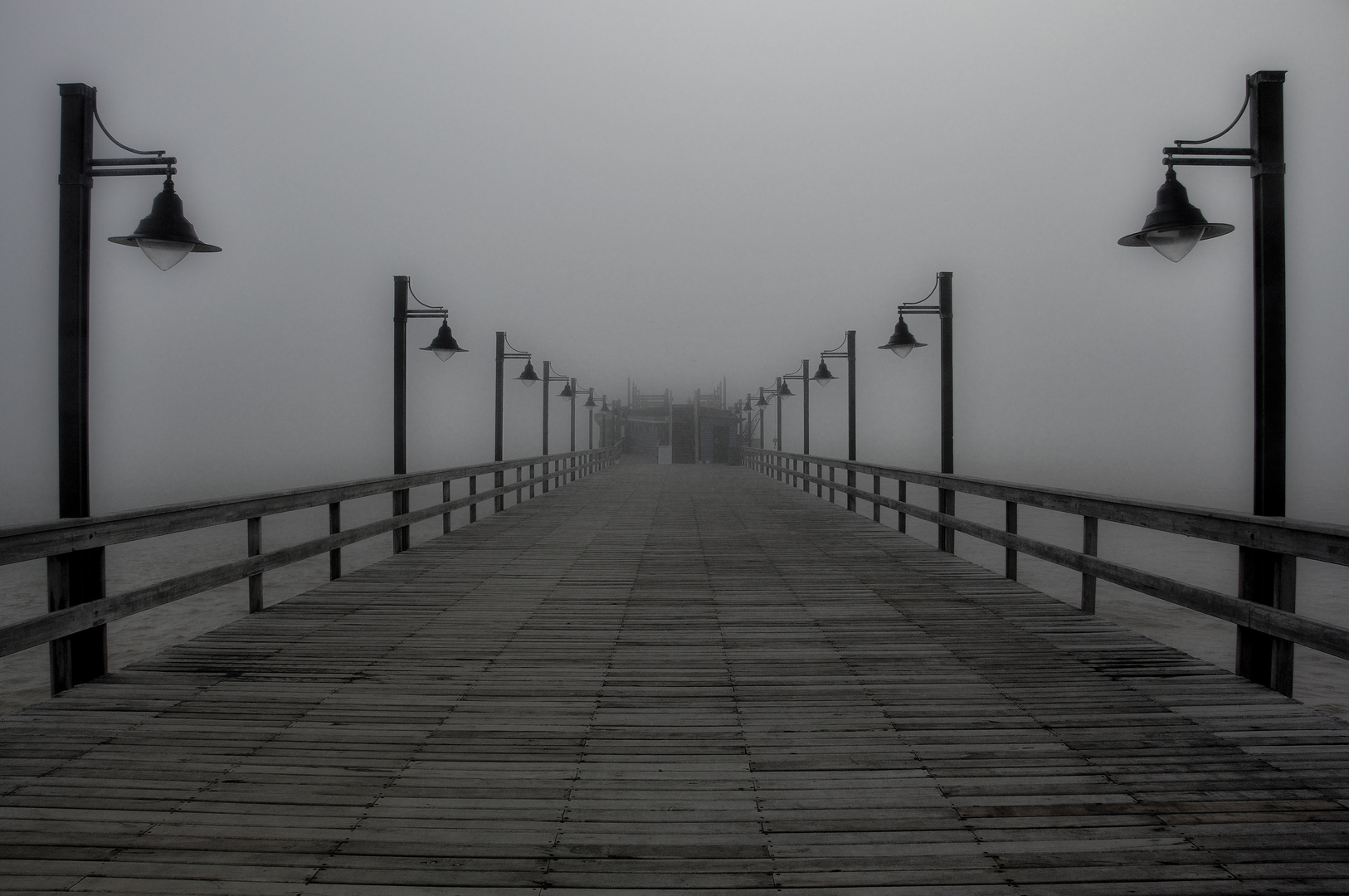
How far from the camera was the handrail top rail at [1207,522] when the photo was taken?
3.58m

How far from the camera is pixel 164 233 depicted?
201 inches

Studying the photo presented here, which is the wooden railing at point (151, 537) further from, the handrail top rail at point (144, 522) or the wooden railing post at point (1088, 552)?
the wooden railing post at point (1088, 552)

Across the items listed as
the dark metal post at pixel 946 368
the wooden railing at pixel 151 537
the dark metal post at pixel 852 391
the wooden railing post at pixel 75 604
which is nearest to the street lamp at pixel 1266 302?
the dark metal post at pixel 946 368

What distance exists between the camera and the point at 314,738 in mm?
3469

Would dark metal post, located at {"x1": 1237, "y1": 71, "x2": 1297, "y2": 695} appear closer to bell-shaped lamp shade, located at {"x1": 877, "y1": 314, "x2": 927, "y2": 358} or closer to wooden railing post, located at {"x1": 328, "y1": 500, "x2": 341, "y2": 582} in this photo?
wooden railing post, located at {"x1": 328, "y1": 500, "x2": 341, "y2": 582}

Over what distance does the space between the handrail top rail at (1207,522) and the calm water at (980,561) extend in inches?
224

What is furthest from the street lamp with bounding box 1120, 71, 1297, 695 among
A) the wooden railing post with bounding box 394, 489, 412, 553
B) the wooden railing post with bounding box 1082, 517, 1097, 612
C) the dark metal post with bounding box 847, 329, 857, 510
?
the dark metal post with bounding box 847, 329, 857, 510

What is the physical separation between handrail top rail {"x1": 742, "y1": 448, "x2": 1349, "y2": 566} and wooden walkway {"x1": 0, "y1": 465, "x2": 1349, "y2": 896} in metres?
0.78

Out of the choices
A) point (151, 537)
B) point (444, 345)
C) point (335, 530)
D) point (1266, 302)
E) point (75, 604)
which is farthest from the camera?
point (444, 345)

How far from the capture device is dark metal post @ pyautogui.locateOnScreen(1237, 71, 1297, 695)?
14.8ft

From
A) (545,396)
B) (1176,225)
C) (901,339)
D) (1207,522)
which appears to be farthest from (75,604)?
(545,396)

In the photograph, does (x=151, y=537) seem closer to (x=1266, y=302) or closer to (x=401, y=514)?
(x=401, y=514)

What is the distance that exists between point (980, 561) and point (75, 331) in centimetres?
3239

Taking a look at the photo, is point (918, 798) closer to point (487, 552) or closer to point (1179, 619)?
point (487, 552)
